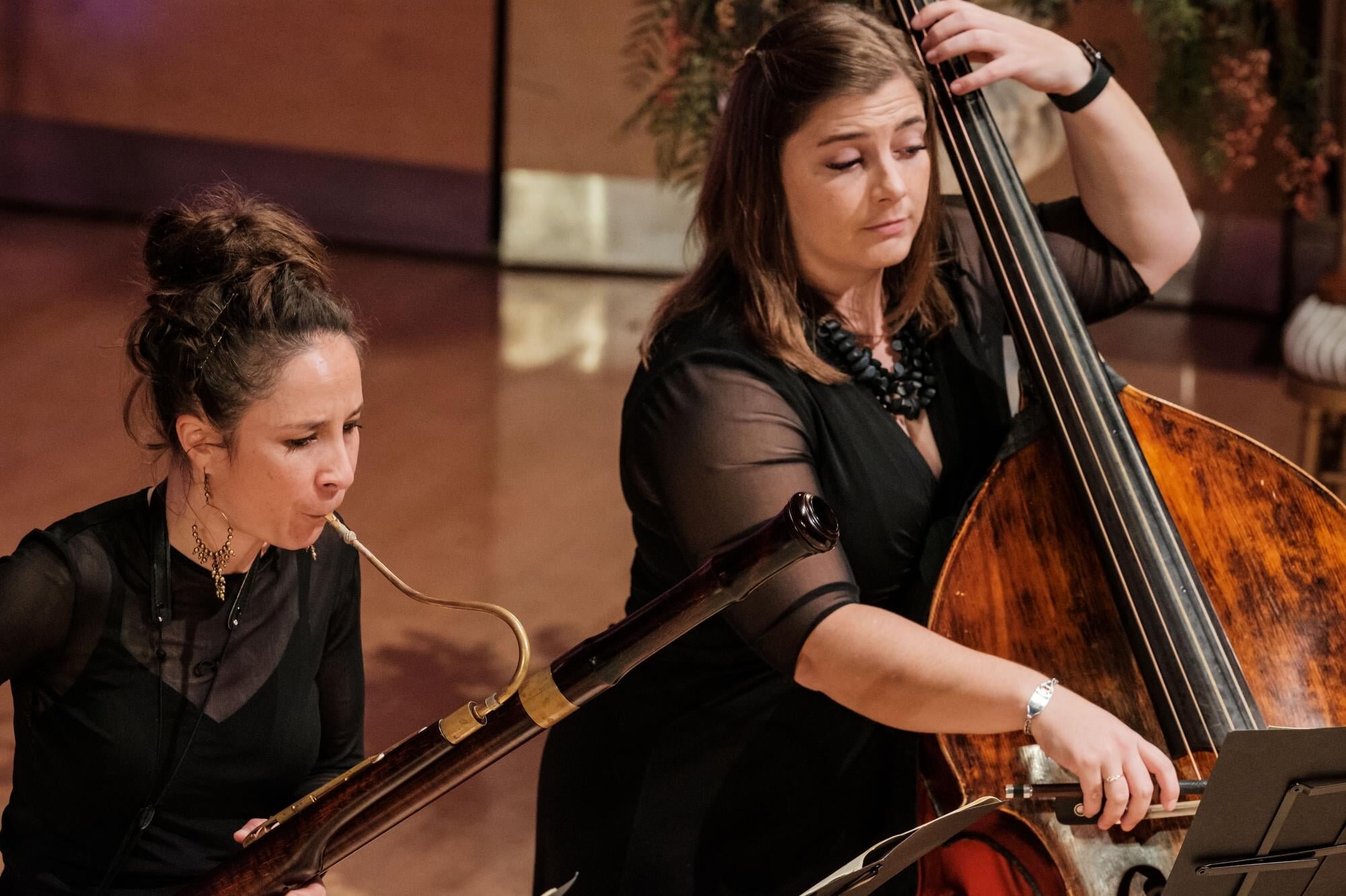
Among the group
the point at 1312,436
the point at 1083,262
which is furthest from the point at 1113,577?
the point at 1312,436

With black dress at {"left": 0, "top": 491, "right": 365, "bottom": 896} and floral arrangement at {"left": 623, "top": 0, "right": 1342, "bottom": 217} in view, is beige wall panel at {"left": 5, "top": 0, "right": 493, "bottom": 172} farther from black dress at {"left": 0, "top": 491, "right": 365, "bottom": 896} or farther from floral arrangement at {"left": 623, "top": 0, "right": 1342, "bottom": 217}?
black dress at {"left": 0, "top": 491, "right": 365, "bottom": 896}

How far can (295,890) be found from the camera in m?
1.36

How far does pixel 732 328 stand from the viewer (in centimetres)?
163

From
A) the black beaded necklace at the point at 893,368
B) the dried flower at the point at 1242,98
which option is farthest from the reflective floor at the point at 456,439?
the dried flower at the point at 1242,98

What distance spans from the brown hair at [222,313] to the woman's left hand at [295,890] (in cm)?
33

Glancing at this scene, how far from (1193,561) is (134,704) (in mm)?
982

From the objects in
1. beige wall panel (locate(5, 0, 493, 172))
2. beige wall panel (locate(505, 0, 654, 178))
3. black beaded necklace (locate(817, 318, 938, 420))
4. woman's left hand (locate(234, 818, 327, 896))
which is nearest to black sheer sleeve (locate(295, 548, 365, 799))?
woman's left hand (locate(234, 818, 327, 896))

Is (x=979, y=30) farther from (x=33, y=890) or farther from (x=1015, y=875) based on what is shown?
(x=33, y=890)

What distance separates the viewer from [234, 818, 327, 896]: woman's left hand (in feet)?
4.45

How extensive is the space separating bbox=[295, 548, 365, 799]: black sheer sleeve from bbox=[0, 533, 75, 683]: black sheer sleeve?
0.92 feet

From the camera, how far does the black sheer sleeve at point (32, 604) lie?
1335 mm

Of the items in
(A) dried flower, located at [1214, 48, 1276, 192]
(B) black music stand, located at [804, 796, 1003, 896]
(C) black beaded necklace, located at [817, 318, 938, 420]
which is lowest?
(B) black music stand, located at [804, 796, 1003, 896]

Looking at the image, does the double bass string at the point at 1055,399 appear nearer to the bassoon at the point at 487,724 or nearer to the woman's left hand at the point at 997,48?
the woman's left hand at the point at 997,48

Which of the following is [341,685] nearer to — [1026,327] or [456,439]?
[1026,327]
